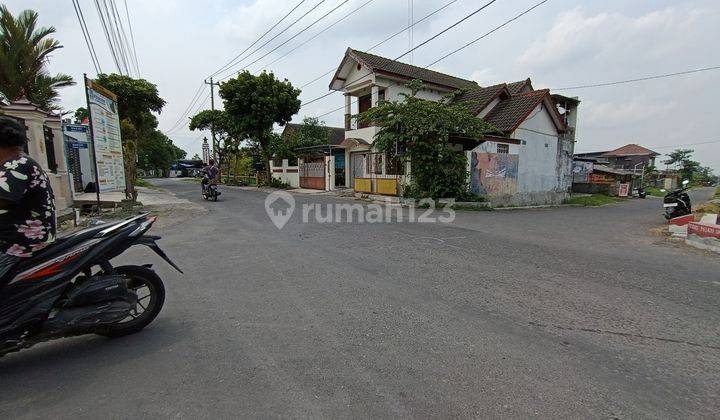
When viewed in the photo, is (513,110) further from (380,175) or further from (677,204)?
(677,204)

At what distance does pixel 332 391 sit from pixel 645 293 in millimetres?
4273

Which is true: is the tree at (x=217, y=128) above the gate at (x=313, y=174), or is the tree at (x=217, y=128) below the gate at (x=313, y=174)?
→ above

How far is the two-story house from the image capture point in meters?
15.8

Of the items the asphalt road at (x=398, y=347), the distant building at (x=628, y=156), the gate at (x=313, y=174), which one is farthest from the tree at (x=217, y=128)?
the distant building at (x=628, y=156)

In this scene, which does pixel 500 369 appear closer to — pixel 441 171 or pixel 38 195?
pixel 38 195

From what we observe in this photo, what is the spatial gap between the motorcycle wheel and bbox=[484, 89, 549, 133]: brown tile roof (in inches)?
634

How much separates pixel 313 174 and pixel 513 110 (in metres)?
12.3

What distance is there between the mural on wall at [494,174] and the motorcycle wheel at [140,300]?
1344 centimetres

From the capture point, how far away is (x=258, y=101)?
920 inches

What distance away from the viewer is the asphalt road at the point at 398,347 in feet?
7.50

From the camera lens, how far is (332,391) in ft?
7.86

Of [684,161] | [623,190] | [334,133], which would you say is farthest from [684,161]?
[334,133]

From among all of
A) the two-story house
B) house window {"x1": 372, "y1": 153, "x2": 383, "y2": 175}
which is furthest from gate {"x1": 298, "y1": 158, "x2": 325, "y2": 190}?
house window {"x1": 372, "y1": 153, "x2": 383, "y2": 175}

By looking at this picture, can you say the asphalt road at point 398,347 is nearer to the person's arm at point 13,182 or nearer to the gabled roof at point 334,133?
the person's arm at point 13,182
